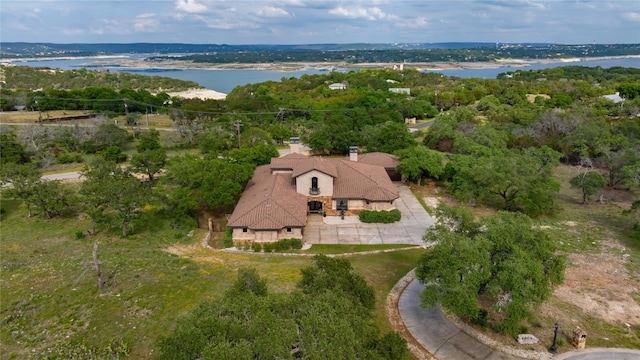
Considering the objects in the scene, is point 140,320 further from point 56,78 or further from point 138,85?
point 56,78

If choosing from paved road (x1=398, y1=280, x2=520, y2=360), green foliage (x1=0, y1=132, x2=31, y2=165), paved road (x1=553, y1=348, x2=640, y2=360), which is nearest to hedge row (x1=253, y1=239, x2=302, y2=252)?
paved road (x1=398, y1=280, x2=520, y2=360)

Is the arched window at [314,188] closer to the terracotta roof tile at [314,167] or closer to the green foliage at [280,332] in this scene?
the terracotta roof tile at [314,167]

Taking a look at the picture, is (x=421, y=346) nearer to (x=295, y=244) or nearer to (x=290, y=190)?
(x=295, y=244)

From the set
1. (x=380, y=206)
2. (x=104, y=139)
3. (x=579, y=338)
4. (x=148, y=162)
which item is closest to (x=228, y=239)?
(x=380, y=206)

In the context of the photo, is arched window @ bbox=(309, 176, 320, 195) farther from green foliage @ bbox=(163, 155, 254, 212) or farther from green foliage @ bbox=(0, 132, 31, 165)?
green foliage @ bbox=(0, 132, 31, 165)

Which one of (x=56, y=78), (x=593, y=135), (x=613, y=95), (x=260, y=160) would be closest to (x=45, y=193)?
(x=260, y=160)

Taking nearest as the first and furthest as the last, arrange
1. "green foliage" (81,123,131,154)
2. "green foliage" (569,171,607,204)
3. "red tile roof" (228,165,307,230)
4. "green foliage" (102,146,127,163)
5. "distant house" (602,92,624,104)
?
"red tile roof" (228,165,307,230), "green foliage" (569,171,607,204), "green foliage" (102,146,127,163), "green foliage" (81,123,131,154), "distant house" (602,92,624,104)
